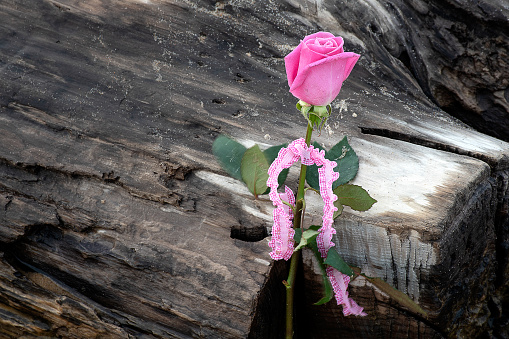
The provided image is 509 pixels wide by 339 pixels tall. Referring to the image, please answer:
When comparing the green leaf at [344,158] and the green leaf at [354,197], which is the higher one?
the green leaf at [344,158]

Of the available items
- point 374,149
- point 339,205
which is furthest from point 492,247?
point 339,205

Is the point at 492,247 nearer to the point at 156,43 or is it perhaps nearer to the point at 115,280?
the point at 115,280

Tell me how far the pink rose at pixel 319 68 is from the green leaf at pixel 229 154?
0.40 meters

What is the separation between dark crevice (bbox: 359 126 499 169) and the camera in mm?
1372

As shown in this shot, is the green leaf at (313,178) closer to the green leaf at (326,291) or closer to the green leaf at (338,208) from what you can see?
the green leaf at (338,208)

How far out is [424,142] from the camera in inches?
55.7

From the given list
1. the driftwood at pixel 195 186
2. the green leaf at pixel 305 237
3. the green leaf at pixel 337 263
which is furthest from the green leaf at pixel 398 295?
the green leaf at pixel 305 237

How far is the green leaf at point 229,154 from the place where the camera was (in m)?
1.28

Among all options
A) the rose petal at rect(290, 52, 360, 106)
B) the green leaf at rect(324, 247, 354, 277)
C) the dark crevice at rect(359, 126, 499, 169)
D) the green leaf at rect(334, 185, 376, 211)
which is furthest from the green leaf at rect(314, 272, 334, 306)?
the dark crevice at rect(359, 126, 499, 169)

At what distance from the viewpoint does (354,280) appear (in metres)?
1.21

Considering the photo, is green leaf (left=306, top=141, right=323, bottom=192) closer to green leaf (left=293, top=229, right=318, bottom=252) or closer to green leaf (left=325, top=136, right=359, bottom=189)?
green leaf (left=325, top=136, right=359, bottom=189)

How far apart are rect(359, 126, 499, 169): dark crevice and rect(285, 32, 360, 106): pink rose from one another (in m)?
0.55

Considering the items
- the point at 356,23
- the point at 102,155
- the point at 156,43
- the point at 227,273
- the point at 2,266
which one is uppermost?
the point at 356,23

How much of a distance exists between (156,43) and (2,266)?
2.89 ft
